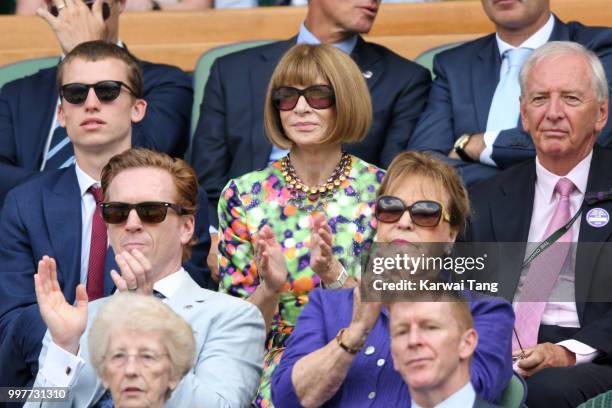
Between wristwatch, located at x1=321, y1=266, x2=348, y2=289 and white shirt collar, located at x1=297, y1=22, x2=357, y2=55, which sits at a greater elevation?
white shirt collar, located at x1=297, y1=22, x2=357, y2=55

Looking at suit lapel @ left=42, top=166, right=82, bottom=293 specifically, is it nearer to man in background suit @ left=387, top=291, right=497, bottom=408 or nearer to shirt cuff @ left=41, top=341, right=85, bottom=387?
shirt cuff @ left=41, top=341, right=85, bottom=387

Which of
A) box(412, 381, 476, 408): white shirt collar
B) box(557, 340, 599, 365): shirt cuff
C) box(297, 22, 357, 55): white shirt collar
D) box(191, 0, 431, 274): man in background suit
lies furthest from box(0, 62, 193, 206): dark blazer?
box(412, 381, 476, 408): white shirt collar

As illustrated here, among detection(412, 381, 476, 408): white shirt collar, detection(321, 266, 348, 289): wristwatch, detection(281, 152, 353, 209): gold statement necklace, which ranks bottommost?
detection(412, 381, 476, 408): white shirt collar

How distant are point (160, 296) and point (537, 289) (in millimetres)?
1280

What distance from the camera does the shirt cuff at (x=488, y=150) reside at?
6020mm

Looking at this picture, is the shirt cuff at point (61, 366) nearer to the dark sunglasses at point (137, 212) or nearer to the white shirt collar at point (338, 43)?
the dark sunglasses at point (137, 212)

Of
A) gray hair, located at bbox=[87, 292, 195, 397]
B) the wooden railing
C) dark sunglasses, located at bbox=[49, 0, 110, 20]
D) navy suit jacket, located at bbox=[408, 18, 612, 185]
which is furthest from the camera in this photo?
the wooden railing

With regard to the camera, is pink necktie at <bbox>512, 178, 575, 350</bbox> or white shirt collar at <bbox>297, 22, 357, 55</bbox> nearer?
pink necktie at <bbox>512, 178, 575, 350</bbox>

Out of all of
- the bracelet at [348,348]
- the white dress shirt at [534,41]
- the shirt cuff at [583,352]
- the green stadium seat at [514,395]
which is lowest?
the green stadium seat at [514,395]

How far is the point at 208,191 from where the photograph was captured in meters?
6.37

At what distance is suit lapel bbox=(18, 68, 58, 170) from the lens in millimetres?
6637

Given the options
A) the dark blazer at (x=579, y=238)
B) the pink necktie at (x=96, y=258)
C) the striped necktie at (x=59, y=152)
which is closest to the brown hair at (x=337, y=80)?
the dark blazer at (x=579, y=238)

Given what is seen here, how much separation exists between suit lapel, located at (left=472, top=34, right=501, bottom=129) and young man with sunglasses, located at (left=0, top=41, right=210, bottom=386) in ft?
4.27

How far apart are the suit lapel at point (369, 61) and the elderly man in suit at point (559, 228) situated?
96cm
